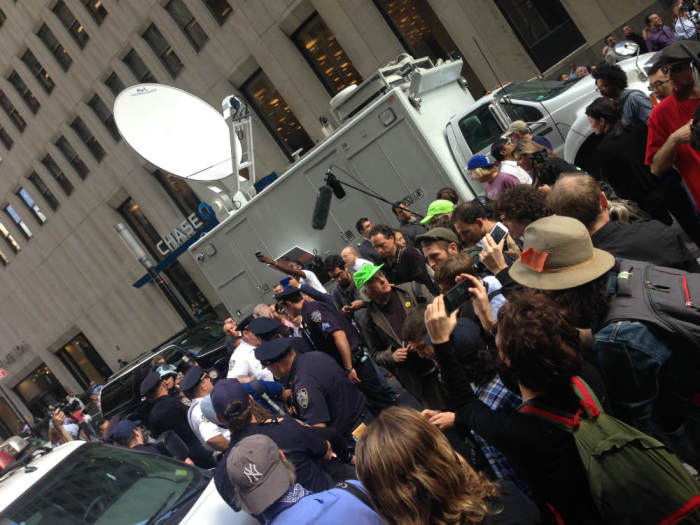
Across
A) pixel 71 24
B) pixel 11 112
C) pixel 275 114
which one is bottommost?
pixel 275 114

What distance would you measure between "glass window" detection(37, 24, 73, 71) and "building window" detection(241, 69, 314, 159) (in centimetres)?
1048

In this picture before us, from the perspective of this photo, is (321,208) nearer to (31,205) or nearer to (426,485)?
(426,485)

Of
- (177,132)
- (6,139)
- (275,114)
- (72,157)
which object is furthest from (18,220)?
(177,132)

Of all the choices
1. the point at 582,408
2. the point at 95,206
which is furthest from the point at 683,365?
the point at 95,206

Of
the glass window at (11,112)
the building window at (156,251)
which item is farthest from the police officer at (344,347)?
the glass window at (11,112)

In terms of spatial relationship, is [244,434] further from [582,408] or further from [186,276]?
[186,276]

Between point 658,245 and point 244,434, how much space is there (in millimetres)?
2712

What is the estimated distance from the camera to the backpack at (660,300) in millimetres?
1994

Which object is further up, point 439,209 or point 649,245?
point 439,209

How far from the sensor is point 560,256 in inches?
95.1

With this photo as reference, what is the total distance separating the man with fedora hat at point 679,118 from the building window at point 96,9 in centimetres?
2504

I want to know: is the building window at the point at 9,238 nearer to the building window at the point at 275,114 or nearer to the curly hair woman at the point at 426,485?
the building window at the point at 275,114

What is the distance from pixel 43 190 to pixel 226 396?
96.2 feet

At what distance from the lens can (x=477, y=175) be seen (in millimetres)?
6305
